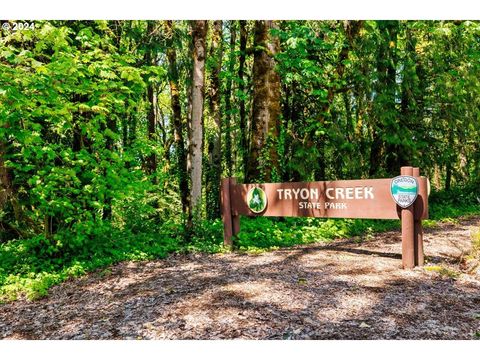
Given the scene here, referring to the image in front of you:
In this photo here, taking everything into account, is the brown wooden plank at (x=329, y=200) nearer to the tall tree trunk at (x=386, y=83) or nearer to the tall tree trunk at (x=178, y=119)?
the tall tree trunk at (x=178, y=119)

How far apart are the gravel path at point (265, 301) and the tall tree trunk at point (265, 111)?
12.3 feet

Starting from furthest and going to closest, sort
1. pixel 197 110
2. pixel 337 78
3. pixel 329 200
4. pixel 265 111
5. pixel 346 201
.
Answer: pixel 337 78 < pixel 265 111 < pixel 197 110 < pixel 329 200 < pixel 346 201

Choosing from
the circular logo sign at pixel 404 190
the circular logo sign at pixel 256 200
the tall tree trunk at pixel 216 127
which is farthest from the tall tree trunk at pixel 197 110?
the circular logo sign at pixel 404 190

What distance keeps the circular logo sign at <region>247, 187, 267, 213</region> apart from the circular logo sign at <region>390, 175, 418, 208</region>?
262 cm

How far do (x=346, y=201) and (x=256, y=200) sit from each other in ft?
6.41

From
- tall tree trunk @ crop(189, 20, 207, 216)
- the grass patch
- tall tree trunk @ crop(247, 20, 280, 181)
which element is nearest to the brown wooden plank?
the grass patch

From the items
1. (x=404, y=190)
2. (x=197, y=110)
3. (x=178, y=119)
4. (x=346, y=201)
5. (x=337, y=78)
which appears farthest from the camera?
(x=178, y=119)

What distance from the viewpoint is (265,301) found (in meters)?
4.43

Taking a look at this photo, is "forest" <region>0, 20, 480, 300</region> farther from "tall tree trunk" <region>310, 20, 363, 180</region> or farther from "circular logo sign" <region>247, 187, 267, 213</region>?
"circular logo sign" <region>247, 187, 267, 213</region>

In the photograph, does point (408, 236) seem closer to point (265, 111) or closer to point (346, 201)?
point (346, 201)

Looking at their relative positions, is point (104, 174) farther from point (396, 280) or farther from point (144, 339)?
point (396, 280)

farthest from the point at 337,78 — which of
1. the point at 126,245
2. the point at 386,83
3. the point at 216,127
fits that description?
the point at 126,245

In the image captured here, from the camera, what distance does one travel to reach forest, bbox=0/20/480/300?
6234mm

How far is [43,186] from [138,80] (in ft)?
7.78
